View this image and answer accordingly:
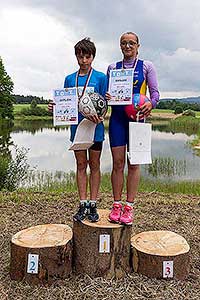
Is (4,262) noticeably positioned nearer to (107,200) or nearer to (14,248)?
(14,248)

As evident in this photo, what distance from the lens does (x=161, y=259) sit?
3.55 m

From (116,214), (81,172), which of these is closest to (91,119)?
(81,172)

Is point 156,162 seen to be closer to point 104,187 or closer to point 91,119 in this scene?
point 104,187

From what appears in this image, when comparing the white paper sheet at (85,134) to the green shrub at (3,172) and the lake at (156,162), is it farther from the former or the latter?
the lake at (156,162)

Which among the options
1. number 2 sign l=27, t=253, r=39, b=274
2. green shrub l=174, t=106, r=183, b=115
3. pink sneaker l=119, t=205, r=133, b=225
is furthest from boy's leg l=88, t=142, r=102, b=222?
green shrub l=174, t=106, r=183, b=115

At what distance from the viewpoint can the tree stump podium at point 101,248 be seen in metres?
3.50

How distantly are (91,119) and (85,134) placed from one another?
0.17 metres

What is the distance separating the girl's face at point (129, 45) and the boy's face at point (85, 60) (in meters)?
0.30

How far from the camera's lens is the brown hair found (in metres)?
3.48

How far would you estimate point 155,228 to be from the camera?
5047 millimetres

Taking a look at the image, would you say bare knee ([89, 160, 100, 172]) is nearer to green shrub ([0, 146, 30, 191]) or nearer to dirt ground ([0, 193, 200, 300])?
dirt ground ([0, 193, 200, 300])

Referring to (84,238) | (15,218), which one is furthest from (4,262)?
(15,218)

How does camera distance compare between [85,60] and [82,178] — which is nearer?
[85,60]

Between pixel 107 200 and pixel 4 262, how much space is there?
9.16 feet
